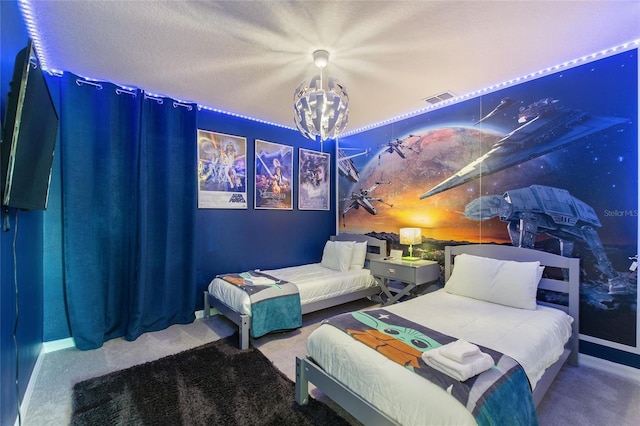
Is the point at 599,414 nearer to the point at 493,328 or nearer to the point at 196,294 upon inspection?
the point at 493,328

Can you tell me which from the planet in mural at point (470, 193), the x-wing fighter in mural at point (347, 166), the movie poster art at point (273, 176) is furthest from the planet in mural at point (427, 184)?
the movie poster art at point (273, 176)

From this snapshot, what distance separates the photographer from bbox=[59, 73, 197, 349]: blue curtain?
274 centimetres

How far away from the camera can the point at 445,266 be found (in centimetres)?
340

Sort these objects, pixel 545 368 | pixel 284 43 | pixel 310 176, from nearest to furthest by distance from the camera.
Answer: pixel 545 368
pixel 284 43
pixel 310 176

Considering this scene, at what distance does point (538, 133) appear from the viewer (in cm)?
284

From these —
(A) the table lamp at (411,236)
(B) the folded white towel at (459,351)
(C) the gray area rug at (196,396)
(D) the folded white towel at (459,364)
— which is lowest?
(C) the gray area rug at (196,396)

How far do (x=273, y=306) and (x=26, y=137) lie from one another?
2261mm

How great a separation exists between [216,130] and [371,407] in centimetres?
354

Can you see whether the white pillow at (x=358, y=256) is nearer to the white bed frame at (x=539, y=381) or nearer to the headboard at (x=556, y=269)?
the white bed frame at (x=539, y=381)

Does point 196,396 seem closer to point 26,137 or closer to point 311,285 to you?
point 311,285

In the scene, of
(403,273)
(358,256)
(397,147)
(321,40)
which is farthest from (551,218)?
(321,40)

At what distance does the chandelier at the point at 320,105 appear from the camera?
2.16 meters

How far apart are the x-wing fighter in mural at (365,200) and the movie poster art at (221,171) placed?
5.87 ft

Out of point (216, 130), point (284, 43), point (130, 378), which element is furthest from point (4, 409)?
point (216, 130)
